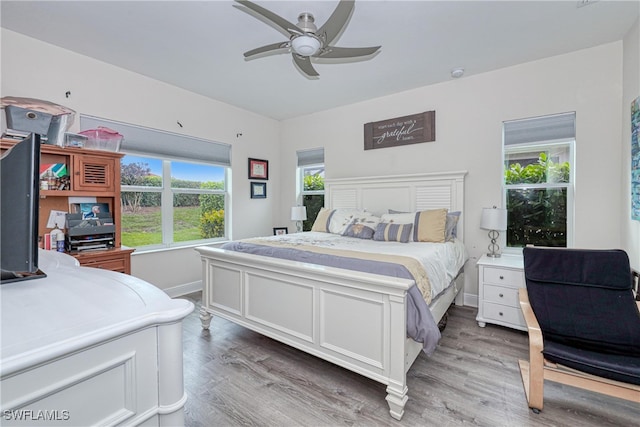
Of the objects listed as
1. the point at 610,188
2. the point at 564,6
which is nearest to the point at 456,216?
the point at 610,188

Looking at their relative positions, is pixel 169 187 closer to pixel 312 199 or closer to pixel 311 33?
pixel 312 199

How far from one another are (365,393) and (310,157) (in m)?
3.79

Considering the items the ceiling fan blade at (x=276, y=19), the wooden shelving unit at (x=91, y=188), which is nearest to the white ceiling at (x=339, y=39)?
the ceiling fan blade at (x=276, y=19)

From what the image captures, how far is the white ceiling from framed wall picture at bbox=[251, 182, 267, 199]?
5.72ft

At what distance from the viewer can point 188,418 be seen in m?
1.69

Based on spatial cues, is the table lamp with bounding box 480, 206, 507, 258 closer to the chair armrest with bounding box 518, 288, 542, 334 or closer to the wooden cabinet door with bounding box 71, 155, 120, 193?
the chair armrest with bounding box 518, 288, 542, 334

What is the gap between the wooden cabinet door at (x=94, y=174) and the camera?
271cm

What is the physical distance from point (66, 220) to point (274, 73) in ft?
8.49

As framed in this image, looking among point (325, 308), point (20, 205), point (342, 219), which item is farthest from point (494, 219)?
point (20, 205)

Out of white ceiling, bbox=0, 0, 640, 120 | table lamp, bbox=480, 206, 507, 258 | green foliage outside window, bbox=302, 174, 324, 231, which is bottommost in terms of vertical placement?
table lamp, bbox=480, 206, 507, 258

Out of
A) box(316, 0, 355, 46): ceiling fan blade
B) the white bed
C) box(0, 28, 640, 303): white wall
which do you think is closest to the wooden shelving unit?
box(0, 28, 640, 303): white wall

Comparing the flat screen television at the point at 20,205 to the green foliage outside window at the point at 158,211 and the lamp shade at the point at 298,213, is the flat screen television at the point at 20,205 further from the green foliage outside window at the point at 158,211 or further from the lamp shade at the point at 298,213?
the lamp shade at the point at 298,213

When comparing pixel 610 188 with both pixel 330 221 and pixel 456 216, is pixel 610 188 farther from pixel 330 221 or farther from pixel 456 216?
pixel 330 221

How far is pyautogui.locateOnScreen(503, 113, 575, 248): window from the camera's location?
3047 millimetres
